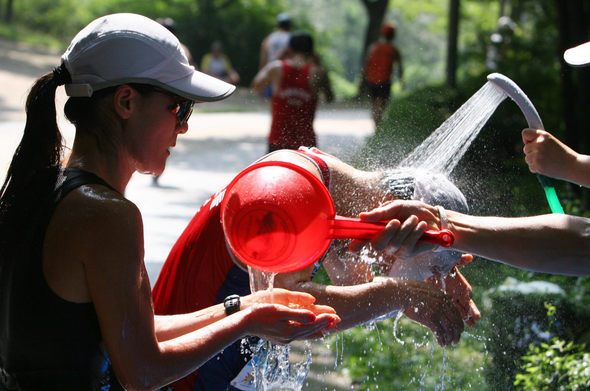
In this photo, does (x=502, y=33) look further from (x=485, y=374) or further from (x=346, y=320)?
(x=346, y=320)

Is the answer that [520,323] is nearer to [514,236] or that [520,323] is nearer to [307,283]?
[514,236]

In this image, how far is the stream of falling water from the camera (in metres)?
2.58

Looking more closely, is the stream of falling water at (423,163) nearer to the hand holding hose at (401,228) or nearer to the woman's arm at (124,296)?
the hand holding hose at (401,228)

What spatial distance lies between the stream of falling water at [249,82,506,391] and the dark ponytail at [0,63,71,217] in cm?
75

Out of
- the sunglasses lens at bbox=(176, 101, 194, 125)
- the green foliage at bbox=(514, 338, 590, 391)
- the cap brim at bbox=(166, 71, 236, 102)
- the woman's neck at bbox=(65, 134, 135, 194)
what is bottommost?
the green foliage at bbox=(514, 338, 590, 391)

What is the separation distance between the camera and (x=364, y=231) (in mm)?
2307

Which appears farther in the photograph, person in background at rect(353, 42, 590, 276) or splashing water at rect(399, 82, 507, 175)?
splashing water at rect(399, 82, 507, 175)

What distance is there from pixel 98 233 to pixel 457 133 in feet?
5.64

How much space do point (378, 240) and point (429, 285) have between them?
1.40 ft

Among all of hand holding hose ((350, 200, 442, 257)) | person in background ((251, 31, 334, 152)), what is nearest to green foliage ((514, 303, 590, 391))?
hand holding hose ((350, 200, 442, 257))

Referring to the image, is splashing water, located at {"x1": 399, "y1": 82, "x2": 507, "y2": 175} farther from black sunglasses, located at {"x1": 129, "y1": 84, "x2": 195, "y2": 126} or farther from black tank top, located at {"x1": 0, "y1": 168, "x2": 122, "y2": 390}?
black tank top, located at {"x1": 0, "y1": 168, "x2": 122, "y2": 390}

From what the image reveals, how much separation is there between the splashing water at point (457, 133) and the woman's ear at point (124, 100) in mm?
1423

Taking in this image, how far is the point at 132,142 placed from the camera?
6.77 ft

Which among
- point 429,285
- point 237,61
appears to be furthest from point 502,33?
point 429,285
